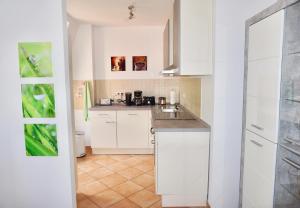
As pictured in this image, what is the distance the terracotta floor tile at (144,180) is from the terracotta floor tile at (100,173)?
473mm

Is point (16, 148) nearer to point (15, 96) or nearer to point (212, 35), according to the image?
point (15, 96)

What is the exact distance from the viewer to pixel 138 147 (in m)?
4.03

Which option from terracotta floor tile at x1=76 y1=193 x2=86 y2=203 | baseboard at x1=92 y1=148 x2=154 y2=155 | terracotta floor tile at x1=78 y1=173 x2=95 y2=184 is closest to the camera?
terracotta floor tile at x1=76 y1=193 x2=86 y2=203

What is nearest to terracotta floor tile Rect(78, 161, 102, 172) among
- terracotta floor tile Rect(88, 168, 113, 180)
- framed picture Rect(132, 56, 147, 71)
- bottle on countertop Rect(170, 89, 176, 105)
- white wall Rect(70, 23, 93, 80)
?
terracotta floor tile Rect(88, 168, 113, 180)

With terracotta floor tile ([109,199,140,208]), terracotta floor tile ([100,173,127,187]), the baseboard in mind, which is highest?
the baseboard

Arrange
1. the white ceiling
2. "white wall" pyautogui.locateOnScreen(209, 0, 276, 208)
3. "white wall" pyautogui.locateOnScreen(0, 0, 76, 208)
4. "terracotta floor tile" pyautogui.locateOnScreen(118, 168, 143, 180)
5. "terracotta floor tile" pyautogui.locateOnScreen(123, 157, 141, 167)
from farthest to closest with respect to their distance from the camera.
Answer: "terracotta floor tile" pyautogui.locateOnScreen(123, 157, 141, 167), "terracotta floor tile" pyautogui.locateOnScreen(118, 168, 143, 180), the white ceiling, "white wall" pyautogui.locateOnScreen(209, 0, 276, 208), "white wall" pyautogui.locateOnScreen(0, 0, 76, 208)

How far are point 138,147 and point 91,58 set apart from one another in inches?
77.4

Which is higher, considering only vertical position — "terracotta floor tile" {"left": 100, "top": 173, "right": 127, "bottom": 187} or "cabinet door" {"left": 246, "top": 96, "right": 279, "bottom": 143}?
"cabinet door" {"left": 246, "top": 96, "right": 279, "bottom": 143}

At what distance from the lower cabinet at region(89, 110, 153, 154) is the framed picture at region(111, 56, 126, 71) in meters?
1.00

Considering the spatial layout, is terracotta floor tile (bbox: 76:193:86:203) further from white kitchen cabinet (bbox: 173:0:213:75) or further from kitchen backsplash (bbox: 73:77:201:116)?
kitchen backsplash (bbox: 73:77:201:116)

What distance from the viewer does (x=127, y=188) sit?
9.30 feet

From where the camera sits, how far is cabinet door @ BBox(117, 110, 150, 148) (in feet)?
12.9

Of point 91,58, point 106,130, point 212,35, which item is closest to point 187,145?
point 212,35

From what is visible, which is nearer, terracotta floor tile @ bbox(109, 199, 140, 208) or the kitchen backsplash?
terracotta floor tile @ bbox(109, 199, 140, 208)
